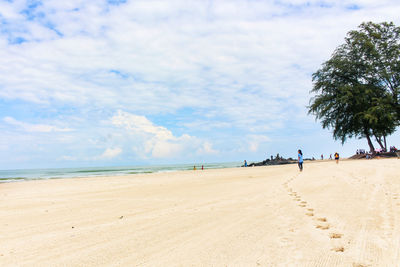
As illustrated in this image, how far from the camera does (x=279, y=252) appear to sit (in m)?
3.66

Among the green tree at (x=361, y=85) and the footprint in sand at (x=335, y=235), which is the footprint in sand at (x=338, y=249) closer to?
the footprint in sand at (x=335, y=235)

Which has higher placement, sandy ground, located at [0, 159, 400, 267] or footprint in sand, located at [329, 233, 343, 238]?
footprint in sand, located at [329, 233, 343, 238]

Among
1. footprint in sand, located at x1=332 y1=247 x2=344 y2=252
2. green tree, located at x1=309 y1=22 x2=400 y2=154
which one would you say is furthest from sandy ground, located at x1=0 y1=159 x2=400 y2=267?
green tree, located at x1=309 y1=22 x2=400 y2=154

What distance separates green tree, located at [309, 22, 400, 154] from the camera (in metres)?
38.6

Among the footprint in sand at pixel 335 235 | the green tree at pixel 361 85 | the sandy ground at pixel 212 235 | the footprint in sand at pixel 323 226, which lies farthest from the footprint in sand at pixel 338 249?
the green tree at pixel 361 85

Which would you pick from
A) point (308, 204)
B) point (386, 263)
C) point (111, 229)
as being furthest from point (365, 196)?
point (111, 229)

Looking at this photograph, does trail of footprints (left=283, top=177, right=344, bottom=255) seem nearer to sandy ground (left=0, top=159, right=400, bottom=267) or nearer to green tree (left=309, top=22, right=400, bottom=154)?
sandy ground (left=0, top=159, right=400, bottom=267)

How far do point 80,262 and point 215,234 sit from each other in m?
2.18

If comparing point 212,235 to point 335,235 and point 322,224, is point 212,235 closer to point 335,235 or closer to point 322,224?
point 335,235

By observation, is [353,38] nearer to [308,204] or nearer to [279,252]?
[308,204]

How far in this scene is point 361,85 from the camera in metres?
40.2

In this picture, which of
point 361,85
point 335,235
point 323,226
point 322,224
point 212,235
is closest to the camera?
point 335,235

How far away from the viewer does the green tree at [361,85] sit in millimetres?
38562

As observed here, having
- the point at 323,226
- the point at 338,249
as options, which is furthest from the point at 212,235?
the point at 323,226
